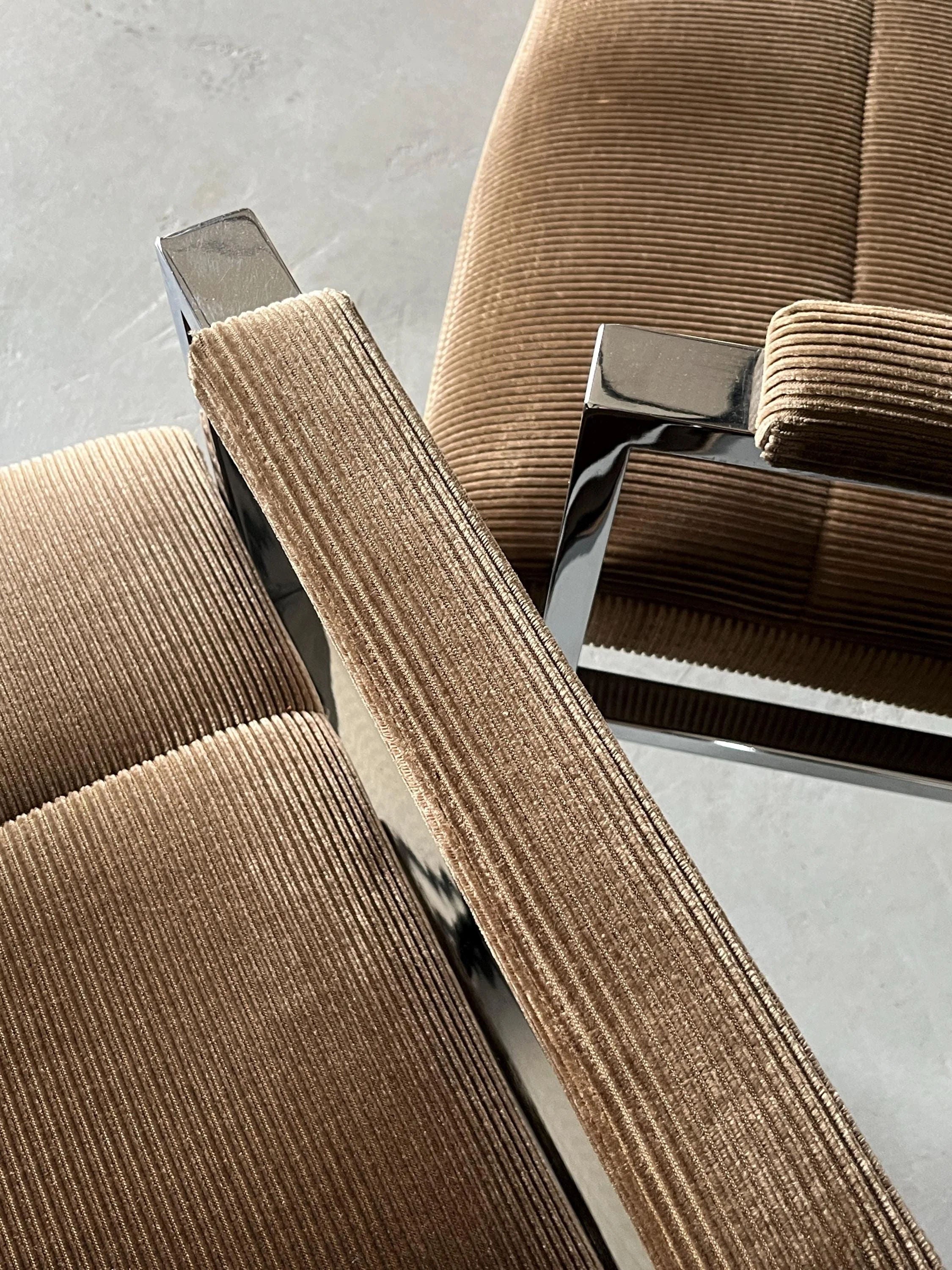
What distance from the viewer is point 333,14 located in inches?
67.8

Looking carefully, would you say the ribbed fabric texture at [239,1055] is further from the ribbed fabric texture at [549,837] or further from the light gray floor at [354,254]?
the light gray floor at [354,254]

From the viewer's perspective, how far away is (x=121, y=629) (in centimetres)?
70

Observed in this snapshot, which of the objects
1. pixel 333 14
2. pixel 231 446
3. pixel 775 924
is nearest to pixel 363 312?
pixel 333 14

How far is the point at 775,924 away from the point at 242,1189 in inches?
27.4

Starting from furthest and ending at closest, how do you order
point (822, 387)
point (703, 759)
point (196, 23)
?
point (196, 23) < point (703, 759) < point (822, 387)

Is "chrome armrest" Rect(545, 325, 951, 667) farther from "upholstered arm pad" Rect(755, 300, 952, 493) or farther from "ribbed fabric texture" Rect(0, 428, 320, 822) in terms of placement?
"ribbed fabric texture" Rect(0, 428, 320, 822)

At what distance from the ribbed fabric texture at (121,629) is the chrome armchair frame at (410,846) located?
0.07 ft

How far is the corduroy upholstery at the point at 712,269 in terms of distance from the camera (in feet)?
2.46

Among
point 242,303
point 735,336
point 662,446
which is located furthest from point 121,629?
point 735,336

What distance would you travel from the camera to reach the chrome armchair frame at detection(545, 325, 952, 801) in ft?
2.07

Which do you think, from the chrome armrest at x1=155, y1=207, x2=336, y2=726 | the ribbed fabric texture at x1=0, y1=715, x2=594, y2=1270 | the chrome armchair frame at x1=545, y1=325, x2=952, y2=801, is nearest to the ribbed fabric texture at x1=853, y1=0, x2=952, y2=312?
the chrome armchair frame at x1=545, y1=325, x2=952, y2=801

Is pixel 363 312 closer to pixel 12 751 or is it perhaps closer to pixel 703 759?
pixel 703 759

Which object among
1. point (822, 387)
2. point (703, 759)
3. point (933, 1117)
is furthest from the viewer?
point (703, 759)

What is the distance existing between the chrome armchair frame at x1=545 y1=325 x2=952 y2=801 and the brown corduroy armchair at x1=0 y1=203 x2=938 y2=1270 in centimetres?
14
